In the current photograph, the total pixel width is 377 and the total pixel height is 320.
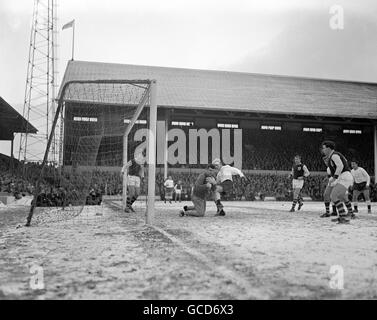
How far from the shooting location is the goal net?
7.38 meters

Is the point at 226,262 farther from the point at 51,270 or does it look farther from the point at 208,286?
the point at 51,270

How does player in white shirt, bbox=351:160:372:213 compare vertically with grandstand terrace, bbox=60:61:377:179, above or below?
below

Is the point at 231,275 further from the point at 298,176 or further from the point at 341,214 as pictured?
the point at 298,176

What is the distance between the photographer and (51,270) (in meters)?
3.36

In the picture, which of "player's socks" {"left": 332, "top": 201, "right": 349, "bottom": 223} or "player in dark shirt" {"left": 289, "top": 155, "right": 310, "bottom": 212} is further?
"player in dark shirt" {"left": 289, "top": 155, "right": 310, "bottom": 212}

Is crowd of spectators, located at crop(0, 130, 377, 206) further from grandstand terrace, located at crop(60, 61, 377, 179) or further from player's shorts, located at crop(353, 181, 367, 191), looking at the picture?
player's shorts, located at crop(353, 181, 367, 191)

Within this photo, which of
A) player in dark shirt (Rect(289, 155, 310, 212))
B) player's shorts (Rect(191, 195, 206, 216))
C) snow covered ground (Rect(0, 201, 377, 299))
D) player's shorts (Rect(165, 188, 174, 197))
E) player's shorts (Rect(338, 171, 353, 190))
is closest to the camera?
snow covered ground (Rect(0, 201, 377, 299))
